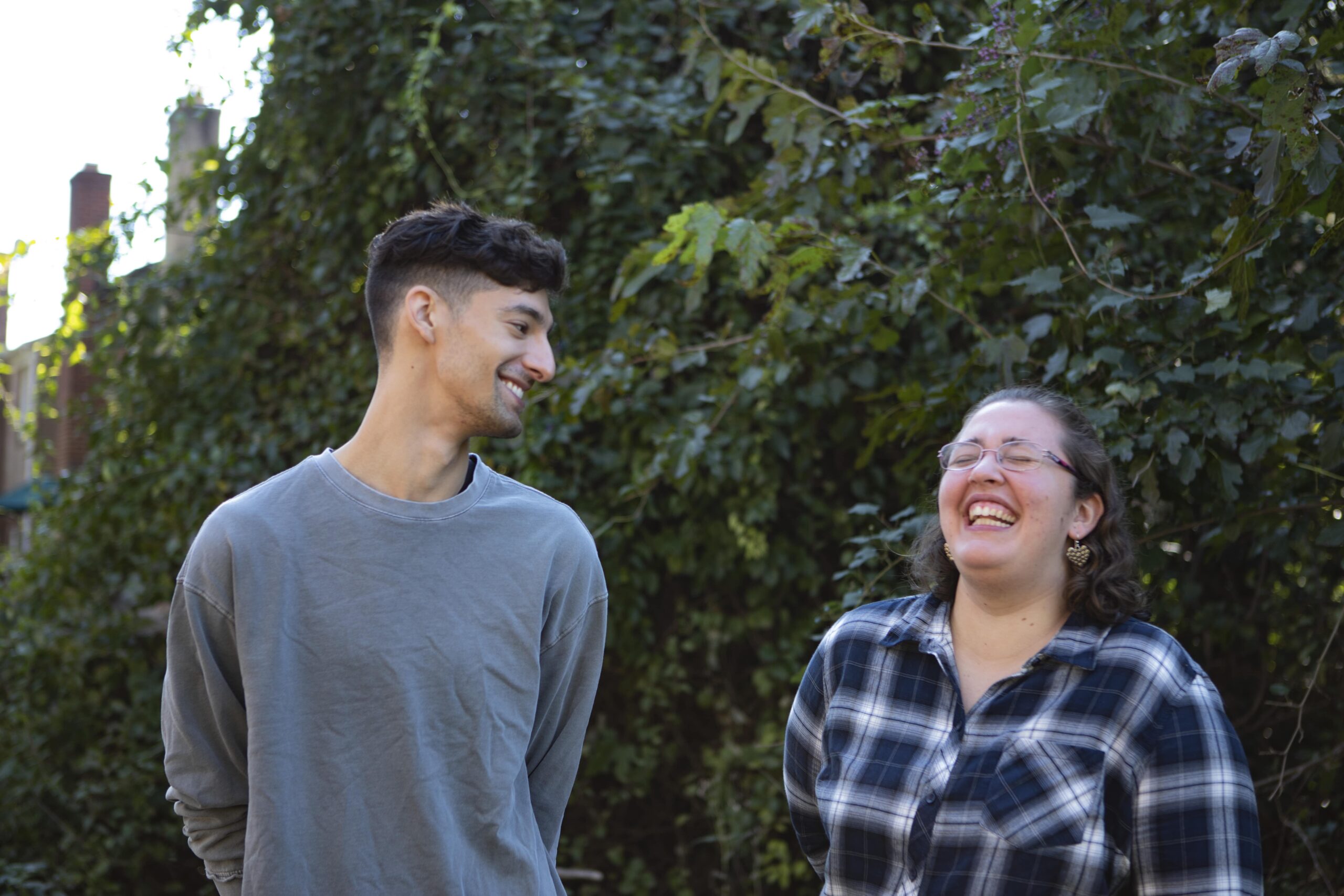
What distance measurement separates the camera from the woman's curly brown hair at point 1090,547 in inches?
78.6

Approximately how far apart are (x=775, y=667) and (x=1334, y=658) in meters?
1.65

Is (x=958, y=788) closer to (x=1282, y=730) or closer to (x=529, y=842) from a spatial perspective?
(x=529, y=842)

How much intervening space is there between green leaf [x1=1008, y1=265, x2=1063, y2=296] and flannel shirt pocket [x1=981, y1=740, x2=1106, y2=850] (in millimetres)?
1234

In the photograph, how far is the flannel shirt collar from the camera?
1.92 metres

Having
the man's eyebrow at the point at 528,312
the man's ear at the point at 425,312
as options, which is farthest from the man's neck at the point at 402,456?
the man's eyebrow at the point at 528,312

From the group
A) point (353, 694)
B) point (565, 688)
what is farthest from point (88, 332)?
point (353, 694)

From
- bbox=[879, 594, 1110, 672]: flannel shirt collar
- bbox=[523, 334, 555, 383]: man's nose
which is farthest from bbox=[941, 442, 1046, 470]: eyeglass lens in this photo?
bbox=[523, 334, 555, 383]: man's nose

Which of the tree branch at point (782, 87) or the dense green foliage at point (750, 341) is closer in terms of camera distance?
the dense green foliage at point (750, 341)

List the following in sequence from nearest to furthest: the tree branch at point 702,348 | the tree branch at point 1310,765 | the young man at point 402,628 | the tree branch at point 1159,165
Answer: the young man at point 402,628
the tree branch at point 1310,765
the tree branch at point 1159,165
the tree branch at point 702,348

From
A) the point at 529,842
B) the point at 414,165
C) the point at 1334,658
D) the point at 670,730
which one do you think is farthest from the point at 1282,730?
the point at 414,165

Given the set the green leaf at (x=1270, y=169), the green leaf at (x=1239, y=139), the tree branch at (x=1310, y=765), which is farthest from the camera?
the tree branch at (x=1310, y=765)

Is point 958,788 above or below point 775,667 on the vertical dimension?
above

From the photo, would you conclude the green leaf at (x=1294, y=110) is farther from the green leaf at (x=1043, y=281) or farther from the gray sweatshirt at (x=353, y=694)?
the gray sweatshirt at (x=353, y=694)

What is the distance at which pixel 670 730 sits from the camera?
4445 mm
